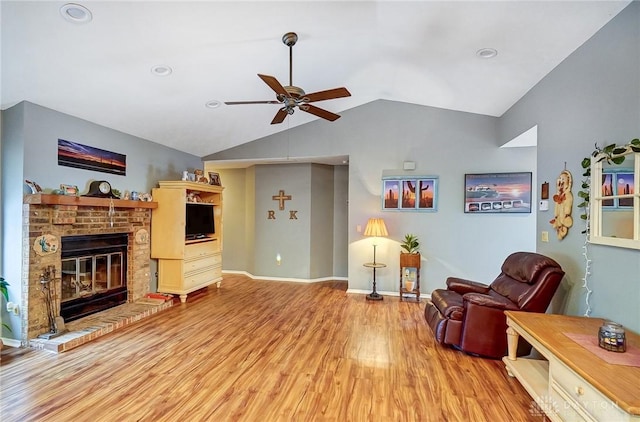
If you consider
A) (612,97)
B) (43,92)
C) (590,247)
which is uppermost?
(43,92)

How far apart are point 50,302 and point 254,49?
3568 millimetres

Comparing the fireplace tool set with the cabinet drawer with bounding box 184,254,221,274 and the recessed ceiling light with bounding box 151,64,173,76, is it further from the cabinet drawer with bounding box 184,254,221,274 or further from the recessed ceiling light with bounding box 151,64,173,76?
the recessed ceiling light with bounding box 151,64,173,76

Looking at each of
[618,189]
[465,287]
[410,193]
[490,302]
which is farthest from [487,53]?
[465,287]

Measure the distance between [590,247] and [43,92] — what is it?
5.49 metres

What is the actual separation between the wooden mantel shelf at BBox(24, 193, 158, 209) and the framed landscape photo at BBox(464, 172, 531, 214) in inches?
204

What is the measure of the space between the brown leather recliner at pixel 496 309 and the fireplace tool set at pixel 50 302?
162 inches

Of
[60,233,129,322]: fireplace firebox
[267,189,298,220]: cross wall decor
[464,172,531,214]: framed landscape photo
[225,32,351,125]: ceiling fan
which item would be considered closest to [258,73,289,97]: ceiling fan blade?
[225,32,351,125]: ceiling fan

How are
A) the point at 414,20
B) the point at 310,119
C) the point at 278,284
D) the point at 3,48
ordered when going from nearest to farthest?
the point at 3,48 → the point at 414,20 → the point at 310,119 → the point at 278,284

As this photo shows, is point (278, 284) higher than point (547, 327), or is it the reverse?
point (547, 327)

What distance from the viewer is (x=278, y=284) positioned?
20.0 feet

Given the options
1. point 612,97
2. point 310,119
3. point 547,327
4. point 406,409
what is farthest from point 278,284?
point 612,97

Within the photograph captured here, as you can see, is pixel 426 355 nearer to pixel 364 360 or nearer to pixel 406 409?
pixel 364 360

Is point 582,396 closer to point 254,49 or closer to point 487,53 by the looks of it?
point 487,53

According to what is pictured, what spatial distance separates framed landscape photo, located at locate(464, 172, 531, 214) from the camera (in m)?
4.82
